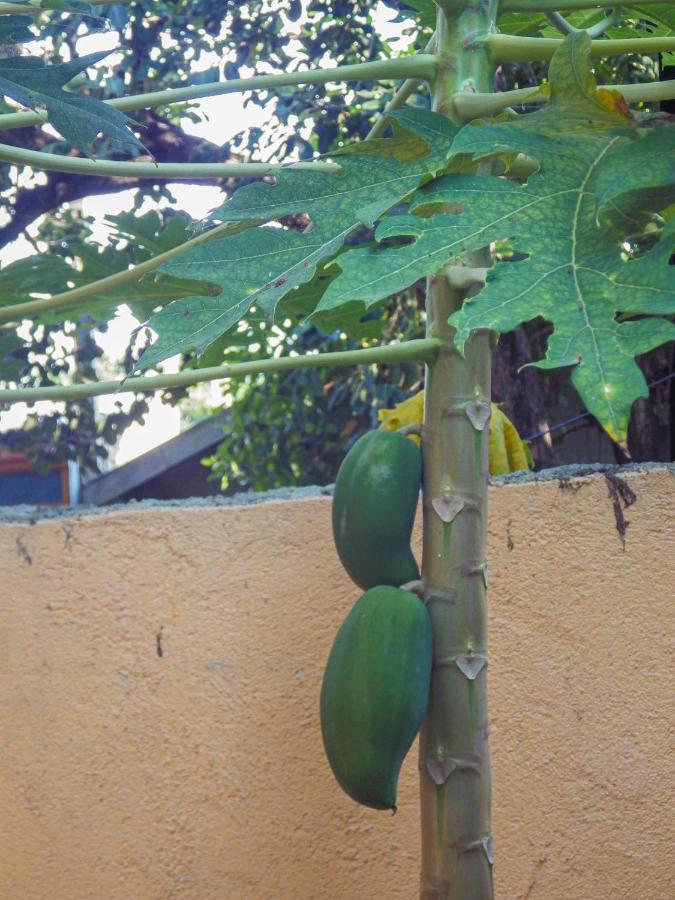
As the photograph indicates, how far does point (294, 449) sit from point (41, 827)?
9.42 ft

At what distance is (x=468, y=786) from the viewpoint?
116 cm

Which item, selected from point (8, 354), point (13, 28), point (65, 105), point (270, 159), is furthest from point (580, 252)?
point (270, 159)

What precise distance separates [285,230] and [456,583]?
1.30 feet

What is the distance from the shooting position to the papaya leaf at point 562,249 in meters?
0.86

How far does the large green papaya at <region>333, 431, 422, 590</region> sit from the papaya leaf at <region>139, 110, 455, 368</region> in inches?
8.3

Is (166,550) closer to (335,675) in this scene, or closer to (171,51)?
(335,675)

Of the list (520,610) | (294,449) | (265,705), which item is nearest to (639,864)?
(520,610)

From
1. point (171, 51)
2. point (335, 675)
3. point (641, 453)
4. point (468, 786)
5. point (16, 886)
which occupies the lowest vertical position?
point (16, 886)

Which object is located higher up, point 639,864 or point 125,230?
point 125,230

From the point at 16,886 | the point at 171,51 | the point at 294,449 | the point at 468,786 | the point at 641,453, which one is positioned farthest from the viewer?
the point at 294,449

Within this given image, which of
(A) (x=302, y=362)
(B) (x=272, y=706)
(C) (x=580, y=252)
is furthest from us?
(B) (x=272, y=706)

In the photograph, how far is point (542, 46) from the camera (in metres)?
1.16

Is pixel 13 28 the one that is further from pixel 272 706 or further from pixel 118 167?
pixel 272 706

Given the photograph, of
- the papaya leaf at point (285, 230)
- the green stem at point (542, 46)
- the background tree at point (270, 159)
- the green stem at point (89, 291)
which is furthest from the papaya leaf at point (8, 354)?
the background tree at point (270, 159)
